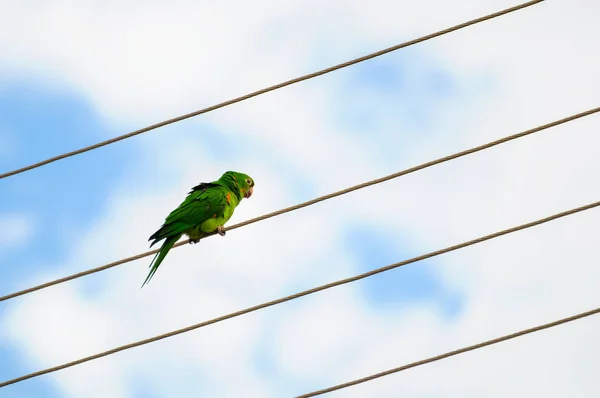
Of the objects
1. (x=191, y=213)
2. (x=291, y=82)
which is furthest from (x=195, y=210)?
(x=291, y=82)

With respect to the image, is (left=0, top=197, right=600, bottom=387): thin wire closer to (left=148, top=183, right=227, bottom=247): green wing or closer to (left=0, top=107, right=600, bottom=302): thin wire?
(left=0, top=107, right=600, bottom=302): thin wire

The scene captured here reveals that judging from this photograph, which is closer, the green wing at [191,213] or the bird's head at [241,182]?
the green wing at [191,213]

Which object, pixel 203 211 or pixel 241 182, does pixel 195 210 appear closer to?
pixel 203 211

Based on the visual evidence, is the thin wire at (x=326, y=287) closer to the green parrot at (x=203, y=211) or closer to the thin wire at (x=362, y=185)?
the thin wire at (x=362, y=185)

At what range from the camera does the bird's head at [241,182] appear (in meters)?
9.39

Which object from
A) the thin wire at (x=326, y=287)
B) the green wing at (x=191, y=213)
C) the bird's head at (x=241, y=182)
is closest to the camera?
the thin wire at (x=326, y=287)

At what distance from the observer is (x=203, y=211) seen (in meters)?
8.51

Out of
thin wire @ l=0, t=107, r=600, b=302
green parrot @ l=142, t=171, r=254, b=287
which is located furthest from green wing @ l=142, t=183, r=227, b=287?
thin wire @ l=0, t=107, r=600, b=302

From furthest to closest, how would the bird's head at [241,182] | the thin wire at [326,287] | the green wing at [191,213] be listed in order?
the bird's head at [241,182]
the green wing at [191,213]
the thin wire at [326,287]

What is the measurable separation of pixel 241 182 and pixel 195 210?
A: 3.68 ft

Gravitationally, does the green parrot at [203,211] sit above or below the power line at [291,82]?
below

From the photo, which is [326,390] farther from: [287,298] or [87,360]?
[87,360]

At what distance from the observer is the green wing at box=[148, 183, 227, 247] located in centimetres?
809

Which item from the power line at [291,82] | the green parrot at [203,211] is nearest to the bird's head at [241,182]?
the green parrot at [203,211]
